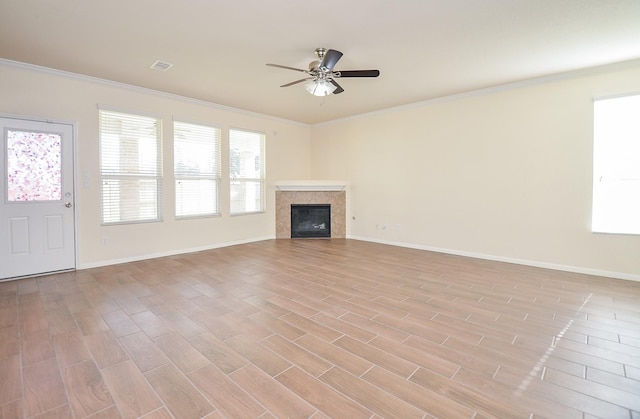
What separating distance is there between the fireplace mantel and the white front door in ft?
12.2

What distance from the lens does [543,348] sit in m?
2.17

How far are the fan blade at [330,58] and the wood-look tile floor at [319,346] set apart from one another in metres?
2.52

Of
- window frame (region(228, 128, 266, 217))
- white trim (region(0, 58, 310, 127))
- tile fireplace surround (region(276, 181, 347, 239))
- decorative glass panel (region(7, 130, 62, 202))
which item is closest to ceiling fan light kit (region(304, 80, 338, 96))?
white trim (region(0, 58, 310, 127))

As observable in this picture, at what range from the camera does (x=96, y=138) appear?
427cm

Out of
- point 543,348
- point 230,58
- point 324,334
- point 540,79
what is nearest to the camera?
point 543,348

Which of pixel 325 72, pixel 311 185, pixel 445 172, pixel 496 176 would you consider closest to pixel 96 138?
pixel 325 72

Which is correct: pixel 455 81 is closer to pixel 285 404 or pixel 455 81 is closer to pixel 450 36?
pixel 450 36

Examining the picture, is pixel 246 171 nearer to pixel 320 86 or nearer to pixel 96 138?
pixel 96 138

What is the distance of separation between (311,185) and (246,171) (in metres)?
1.45

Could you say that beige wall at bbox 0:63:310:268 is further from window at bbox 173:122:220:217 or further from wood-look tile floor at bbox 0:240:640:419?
wood-look tile floor at bbox 0:240:640:419

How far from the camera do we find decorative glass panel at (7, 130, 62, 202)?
371 cm

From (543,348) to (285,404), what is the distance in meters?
1.92

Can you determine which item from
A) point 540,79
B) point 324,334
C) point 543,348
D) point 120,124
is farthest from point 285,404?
point 540,79

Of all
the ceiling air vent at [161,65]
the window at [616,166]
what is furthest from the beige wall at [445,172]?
the ceiling air vent at [161,65]
